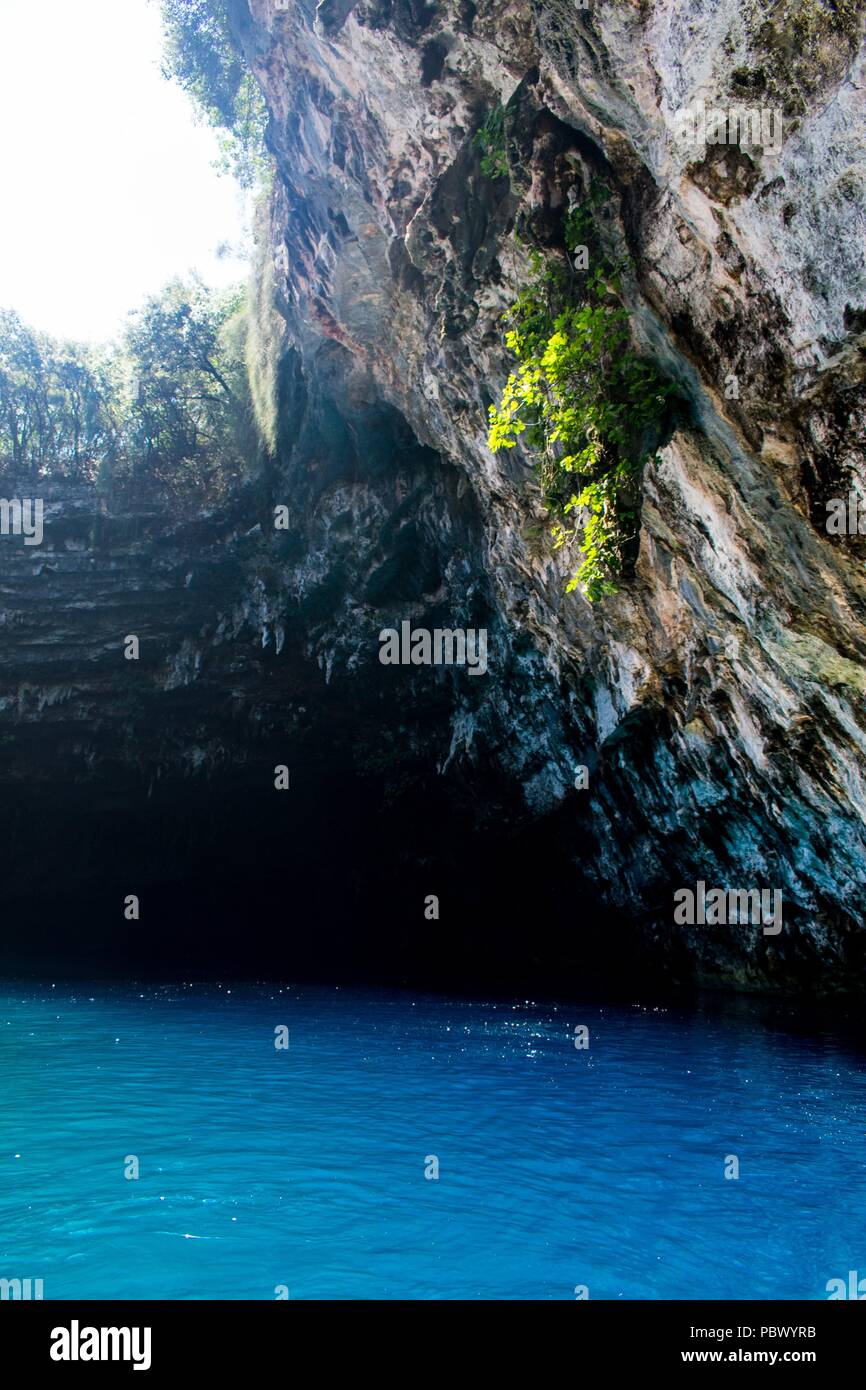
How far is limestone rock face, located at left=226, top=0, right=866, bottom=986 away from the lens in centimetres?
764

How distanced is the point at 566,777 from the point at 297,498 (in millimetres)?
9208

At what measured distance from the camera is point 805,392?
8.03 metres

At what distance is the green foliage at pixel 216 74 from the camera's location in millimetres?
24047

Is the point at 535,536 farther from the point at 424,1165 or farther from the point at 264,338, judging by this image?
the point at 264,338

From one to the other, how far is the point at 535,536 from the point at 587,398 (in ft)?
13.8

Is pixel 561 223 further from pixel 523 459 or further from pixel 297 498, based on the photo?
pixel 297 498

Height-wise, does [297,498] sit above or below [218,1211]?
above

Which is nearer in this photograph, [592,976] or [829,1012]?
[829,1012]

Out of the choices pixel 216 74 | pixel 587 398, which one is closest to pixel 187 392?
pixel 216 74

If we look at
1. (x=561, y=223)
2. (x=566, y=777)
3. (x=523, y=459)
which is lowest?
(x=566, y=777)

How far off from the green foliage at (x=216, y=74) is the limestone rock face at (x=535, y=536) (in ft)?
23.8

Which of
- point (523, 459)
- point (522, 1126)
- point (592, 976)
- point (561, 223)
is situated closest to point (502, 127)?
point (561, 223)

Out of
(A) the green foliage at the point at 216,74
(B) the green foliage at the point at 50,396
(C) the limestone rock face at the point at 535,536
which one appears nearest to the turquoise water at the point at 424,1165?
(C) the limestone rock face at the point at 535,536

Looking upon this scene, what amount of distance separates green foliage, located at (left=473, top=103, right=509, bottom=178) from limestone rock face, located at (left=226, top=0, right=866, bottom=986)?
288 mm
